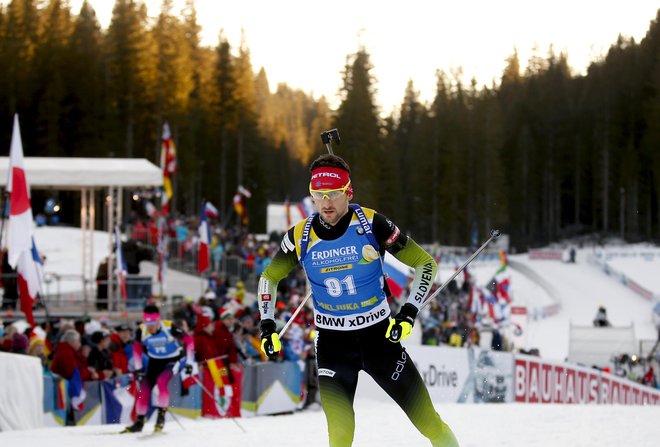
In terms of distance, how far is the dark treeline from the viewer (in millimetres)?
59844

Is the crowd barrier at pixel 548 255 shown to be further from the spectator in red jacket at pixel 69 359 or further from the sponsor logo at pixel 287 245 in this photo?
the sponsor logo at pixel 287 245

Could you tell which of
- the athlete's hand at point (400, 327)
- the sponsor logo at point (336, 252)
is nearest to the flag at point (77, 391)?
the sponsor logo at point (336, 252)

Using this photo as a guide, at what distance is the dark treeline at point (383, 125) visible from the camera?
2356 inches

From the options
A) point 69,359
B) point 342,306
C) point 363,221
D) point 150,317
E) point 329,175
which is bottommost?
point 69,359

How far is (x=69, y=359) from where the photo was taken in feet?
39.6

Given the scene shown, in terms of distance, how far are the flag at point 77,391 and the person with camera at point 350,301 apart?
21.6 ft

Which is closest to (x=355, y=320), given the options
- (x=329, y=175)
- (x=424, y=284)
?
(x=424, y=284)

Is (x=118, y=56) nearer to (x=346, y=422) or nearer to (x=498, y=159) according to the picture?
(x=498, y=159)

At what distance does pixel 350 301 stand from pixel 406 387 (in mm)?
620

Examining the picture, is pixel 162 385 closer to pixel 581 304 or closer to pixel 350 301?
pixel 350 301

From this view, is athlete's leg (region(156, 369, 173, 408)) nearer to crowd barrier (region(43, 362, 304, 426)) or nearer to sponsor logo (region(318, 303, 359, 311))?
crowd barrier (region(43, 362, 304, 426))

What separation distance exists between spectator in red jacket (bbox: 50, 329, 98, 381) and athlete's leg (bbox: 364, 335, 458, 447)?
22.5ft

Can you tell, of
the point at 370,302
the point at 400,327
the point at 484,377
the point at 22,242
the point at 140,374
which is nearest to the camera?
the point at 400,327

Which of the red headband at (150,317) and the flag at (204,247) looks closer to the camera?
the red headband at (150,317)
